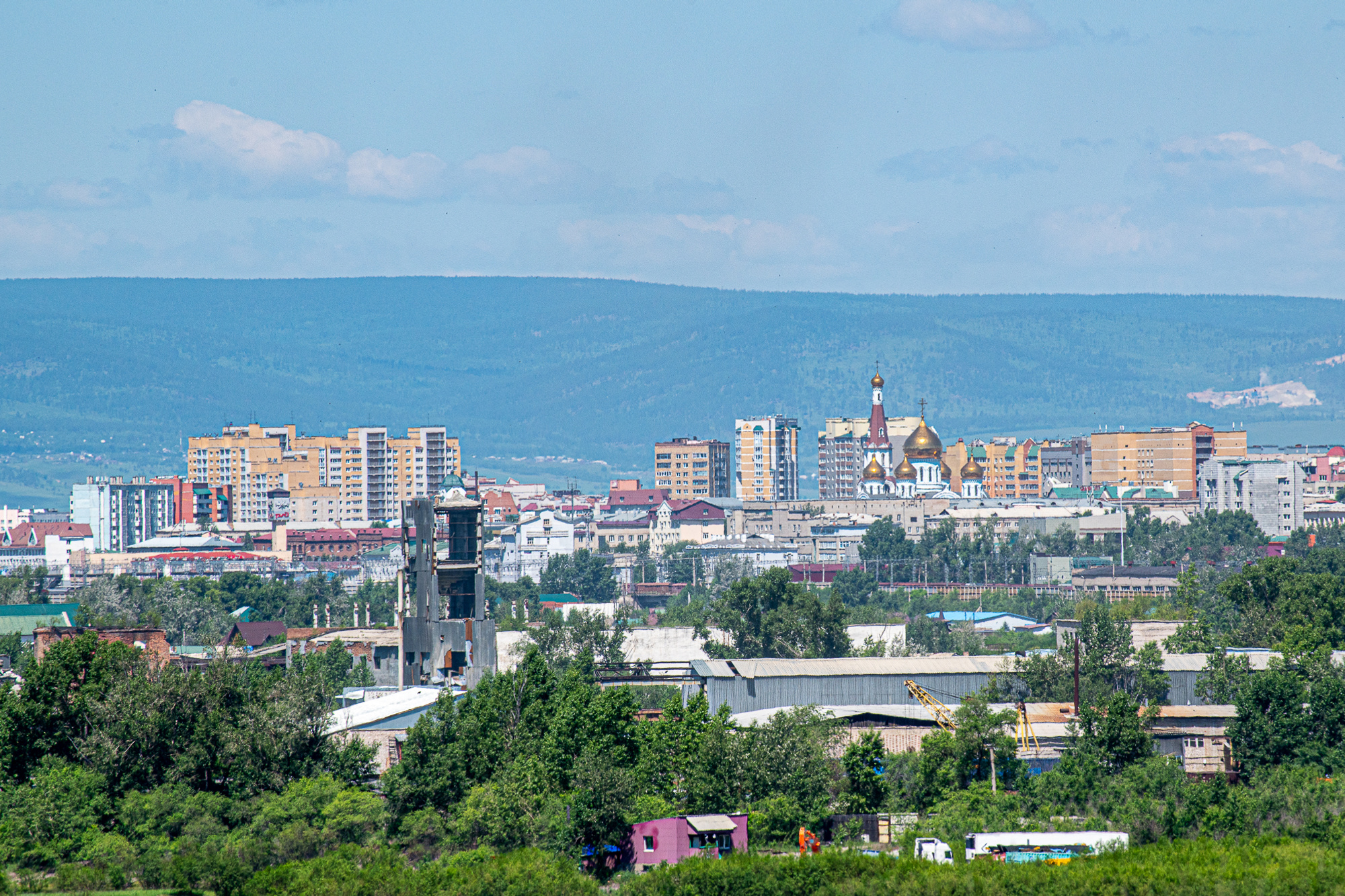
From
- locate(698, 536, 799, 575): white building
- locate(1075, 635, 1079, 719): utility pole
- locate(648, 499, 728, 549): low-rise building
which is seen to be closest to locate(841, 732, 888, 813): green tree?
locate(1075, 635, 1079, 719): utility pole

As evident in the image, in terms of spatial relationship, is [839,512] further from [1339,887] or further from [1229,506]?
[1339,887]

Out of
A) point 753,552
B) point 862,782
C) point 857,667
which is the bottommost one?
point 862,782

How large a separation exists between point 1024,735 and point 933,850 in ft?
36.1

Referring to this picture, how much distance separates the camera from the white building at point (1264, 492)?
180750 mm

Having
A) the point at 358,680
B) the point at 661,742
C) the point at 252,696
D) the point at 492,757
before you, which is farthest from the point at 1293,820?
the point at 358,680

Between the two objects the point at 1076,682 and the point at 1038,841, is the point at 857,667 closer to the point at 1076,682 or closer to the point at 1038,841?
the point at 1076,682

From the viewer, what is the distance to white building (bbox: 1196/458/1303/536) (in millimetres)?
180750

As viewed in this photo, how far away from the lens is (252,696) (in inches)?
2060

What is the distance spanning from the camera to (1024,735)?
5575cm

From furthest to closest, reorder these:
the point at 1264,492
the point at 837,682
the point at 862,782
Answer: the point at 1264,492 → the point at 837,682 → the point at 862,782

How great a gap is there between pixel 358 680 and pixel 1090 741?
88.4ft

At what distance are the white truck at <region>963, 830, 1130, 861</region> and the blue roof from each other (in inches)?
2707

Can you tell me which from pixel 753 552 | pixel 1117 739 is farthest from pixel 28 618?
pixel 753 552

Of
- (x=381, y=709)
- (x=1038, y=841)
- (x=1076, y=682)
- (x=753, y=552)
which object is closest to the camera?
(x=1038, y=841)
